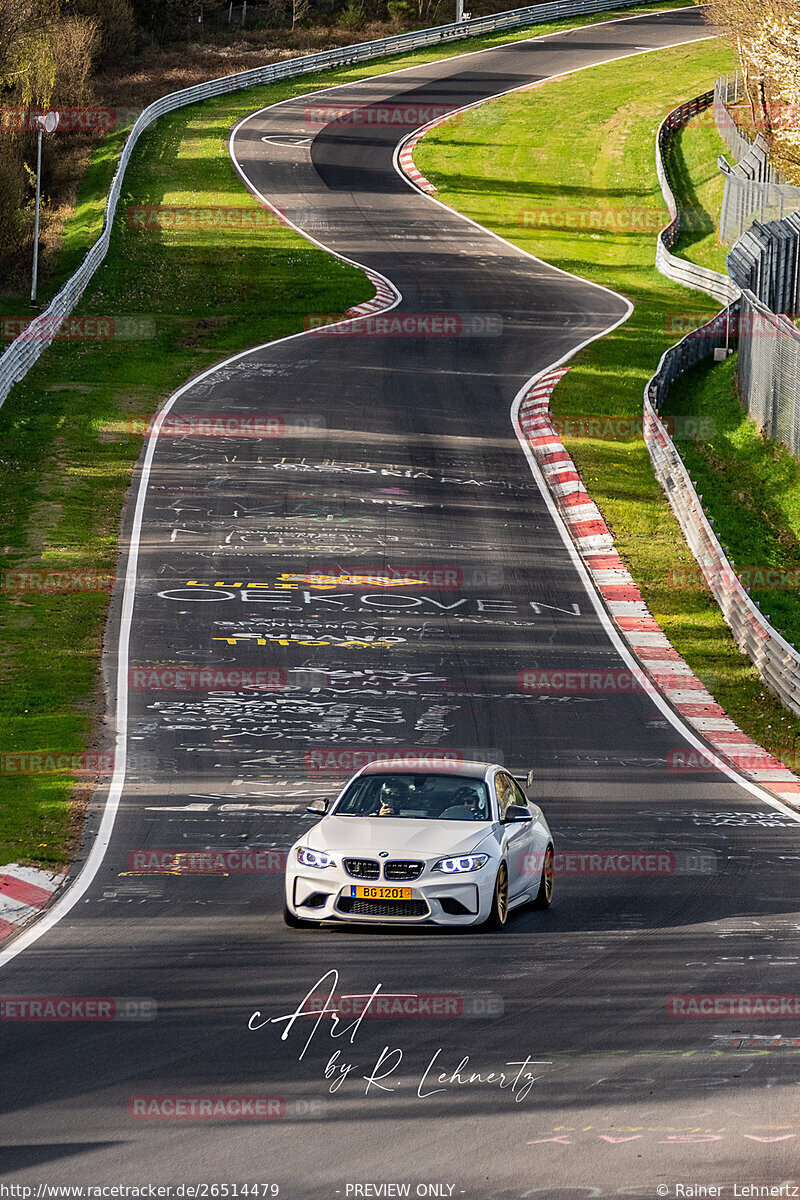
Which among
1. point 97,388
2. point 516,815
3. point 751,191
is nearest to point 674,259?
point 751,191

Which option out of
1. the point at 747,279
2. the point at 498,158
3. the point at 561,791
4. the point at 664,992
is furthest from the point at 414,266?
the point at 664,992

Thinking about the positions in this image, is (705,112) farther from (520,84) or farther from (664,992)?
(664,992)

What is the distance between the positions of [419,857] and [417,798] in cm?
112

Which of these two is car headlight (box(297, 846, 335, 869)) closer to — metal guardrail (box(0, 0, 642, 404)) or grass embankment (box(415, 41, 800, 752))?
grass embankment (box(415, 41, 800, 752))

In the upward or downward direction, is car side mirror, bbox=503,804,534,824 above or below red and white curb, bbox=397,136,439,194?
below

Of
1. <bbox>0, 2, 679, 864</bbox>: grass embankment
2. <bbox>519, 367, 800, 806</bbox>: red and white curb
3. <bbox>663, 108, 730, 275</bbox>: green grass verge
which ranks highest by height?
<bbox>663, 108, 730, 275</bbox>: green grass verge

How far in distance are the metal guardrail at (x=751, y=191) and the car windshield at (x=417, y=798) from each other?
3750 centimetres

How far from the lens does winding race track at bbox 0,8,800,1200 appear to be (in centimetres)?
820

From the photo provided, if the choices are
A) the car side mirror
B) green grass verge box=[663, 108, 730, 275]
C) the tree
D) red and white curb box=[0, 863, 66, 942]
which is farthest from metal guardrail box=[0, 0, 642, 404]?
the car side mirror

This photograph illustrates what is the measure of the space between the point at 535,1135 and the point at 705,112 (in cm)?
7202

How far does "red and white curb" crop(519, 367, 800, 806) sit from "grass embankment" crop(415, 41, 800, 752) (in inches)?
10.8

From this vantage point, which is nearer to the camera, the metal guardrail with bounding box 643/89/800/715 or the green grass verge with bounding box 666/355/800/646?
the metal guardrail with bounding box 643/89/800/715

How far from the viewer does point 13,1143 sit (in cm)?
800

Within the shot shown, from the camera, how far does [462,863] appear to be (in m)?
Result: 12.1
